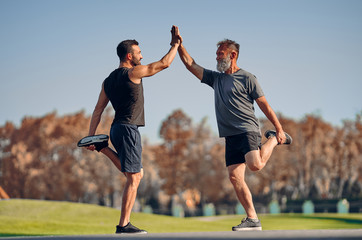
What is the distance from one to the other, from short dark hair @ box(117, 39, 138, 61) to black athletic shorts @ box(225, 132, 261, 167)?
190 centimetres

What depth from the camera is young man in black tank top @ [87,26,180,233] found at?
6535 millimetres

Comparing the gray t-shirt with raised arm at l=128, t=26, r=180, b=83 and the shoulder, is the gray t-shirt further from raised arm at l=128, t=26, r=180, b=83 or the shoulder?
raised arm at l=128, t=26, r=180, b=83

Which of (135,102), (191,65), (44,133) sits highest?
(44,133)

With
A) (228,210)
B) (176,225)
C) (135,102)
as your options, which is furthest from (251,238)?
(228,210)

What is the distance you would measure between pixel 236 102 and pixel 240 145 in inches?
24.2

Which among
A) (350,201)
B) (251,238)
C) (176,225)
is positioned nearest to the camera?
(251,238)

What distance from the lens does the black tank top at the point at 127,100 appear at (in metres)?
6.68

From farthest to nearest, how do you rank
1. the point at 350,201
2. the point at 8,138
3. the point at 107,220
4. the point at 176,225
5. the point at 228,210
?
the point at 8,138 → the point at 228,210 → the point at 350,201 → the point at 107,220 → the point at 176,225

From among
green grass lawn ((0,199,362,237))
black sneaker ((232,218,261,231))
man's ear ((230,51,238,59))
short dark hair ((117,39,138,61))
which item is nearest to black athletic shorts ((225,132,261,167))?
black sneaker ((232,218,261,231))

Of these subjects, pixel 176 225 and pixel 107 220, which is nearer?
pixel 176 225

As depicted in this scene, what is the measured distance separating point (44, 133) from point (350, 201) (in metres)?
31.3

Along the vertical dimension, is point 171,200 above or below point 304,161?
below

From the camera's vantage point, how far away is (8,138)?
5638cm

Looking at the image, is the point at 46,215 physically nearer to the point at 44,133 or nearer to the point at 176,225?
the point at 176,225
